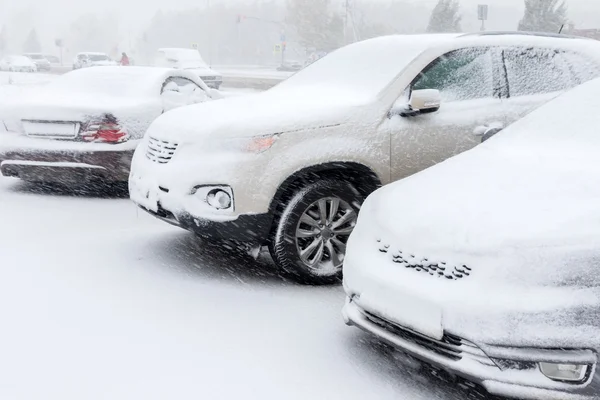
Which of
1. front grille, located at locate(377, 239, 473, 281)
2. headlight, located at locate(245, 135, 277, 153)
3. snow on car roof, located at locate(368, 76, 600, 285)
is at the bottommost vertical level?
front grille, located at locate(377, 239, 473, 281)

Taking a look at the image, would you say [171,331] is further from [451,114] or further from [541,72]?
[541,72]

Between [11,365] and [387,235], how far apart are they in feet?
6.43

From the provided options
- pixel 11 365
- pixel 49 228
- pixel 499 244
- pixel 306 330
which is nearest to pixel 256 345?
pixel 306 330

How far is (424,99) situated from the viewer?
208 inches

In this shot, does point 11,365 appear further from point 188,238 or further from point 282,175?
point 188,238

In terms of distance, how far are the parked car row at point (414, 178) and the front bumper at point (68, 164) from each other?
0.06ft

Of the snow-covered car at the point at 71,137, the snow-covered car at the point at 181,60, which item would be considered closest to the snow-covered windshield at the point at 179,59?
the snow-covered car at the point at 181,60

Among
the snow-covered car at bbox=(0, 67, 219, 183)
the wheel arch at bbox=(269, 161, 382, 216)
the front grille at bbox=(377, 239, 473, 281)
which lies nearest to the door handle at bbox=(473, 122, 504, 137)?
the wheel arch at bbox=(269, 161, 382, 216)

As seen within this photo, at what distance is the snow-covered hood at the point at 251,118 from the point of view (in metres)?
5.11

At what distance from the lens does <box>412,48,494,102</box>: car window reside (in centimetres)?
566

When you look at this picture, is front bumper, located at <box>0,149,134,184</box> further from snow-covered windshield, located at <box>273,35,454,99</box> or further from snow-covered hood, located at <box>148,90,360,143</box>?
snow-covered windshield, located at <box>273,35,454,99</box>

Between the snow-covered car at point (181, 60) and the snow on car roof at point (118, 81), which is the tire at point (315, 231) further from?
the snow-covered car at point (181, 60)

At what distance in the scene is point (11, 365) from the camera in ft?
12.6

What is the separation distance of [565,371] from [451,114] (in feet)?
9.15
